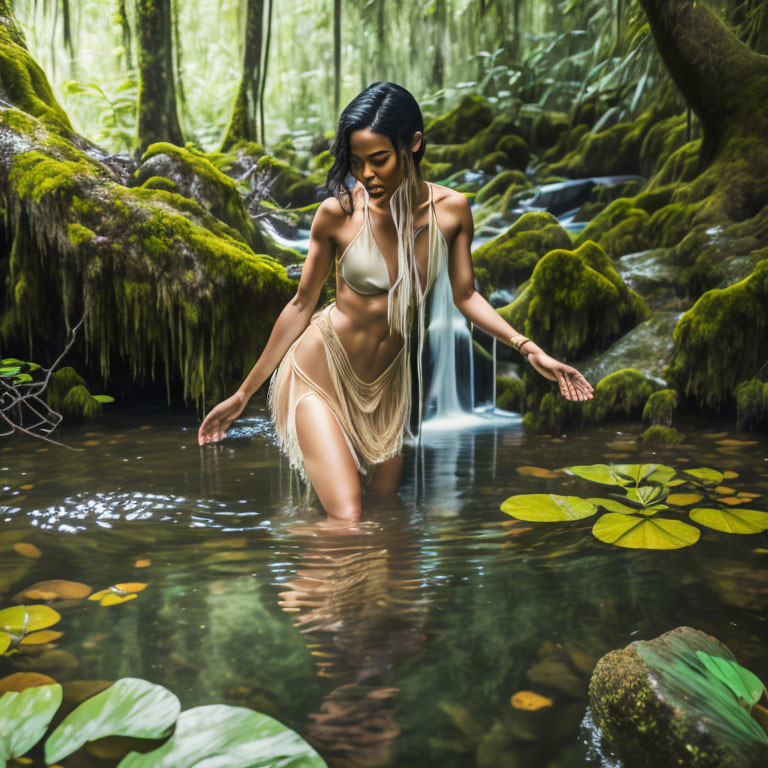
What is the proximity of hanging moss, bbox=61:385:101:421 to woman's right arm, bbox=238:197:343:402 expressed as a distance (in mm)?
3344

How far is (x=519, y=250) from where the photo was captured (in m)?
8.03

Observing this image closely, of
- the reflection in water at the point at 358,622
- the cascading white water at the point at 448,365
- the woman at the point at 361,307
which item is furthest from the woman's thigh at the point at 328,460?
the cascading white water at the point at 448,365

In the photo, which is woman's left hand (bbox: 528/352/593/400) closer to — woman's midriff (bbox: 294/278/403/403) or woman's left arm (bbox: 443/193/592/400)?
woman's left arm (bbox: 443/193/592/400)

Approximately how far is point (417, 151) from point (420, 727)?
7.53ft

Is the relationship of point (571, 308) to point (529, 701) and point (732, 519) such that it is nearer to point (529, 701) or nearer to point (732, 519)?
point (732, 519)

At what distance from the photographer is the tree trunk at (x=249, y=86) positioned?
488 inches

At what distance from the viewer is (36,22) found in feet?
43.5

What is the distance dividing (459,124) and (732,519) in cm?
1336

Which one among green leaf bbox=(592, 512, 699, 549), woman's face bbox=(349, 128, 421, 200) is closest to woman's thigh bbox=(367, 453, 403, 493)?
green leaf bbox=(592, 512, 699, 549)

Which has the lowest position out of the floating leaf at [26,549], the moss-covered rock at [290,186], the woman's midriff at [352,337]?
the floating leaf at [26,549]

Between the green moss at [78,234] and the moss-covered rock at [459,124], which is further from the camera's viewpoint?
the moss-covered rock at [459,124]

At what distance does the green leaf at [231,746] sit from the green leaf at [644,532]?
5.76 ft

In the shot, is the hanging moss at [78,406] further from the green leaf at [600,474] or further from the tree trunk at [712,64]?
the tree trunk at [712,64]

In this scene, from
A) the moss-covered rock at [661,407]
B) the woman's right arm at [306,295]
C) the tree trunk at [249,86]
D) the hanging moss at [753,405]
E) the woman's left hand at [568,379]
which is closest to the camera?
the woman's left hand at [568,379]
